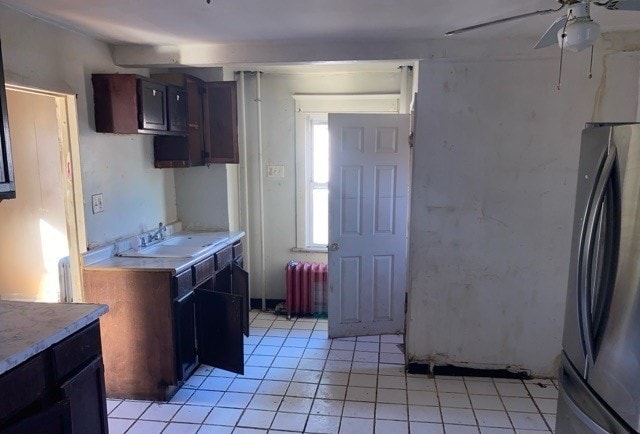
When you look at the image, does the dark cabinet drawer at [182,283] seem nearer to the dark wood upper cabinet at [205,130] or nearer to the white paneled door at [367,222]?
the dark wood upper cabinet at [205,130]

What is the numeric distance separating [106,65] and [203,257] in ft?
4.83

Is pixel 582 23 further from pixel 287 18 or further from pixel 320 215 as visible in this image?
pixel 320 215

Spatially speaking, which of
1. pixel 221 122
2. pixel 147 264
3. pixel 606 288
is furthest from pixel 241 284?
pixel 606 288

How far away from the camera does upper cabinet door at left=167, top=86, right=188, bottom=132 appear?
322cm

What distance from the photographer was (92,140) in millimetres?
2861

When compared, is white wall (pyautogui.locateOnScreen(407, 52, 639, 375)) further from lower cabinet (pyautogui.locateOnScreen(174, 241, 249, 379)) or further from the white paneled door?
lower cabinet (pyautogui.locateOnScreen(174, 241, 249, 379))

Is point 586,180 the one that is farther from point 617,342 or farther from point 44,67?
point 44,67

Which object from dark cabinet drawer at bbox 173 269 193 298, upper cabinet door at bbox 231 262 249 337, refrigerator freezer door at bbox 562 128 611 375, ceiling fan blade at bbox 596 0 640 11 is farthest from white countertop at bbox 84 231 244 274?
ceiling fan blade at bbox 596 0 640 11

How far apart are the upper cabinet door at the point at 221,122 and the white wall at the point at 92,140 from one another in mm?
467

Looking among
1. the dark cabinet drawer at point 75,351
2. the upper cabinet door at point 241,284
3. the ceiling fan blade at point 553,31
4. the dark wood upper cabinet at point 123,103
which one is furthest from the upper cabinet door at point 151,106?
the ceiling fan blade at point 553,31

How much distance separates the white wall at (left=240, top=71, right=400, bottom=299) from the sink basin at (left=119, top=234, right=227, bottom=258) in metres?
0.83

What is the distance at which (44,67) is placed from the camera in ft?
8.17

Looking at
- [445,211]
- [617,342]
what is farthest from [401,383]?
[617,342]

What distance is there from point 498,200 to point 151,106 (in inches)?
94.0
